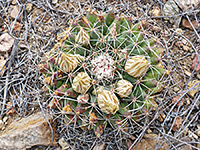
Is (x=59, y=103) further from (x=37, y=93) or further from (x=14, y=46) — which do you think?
(x=14, y=46)

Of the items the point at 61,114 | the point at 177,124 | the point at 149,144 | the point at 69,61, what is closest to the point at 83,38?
the point at 69,61

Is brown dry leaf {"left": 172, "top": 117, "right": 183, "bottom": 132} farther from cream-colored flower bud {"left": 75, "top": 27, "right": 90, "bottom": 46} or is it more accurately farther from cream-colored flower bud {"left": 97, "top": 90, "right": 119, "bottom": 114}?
cream-colored flower bud {"left": 75, "top": 27, "right": 90, "bottom": 46}

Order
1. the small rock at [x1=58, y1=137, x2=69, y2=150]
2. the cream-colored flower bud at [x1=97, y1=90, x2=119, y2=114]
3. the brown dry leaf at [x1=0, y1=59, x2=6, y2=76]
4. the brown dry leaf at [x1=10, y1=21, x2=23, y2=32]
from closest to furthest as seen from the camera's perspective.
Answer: the cream-colored flower bud at [x1=97, y1=90, x2=119, y2=114], the small rock at [x1=58, y1=137, x2=69, y2=150], the brown dry leaf at [x1=0, y1=59, x2=6, y2=76], the brown dry leaf at [x1=10, y1=21, x2=23, y2=32]

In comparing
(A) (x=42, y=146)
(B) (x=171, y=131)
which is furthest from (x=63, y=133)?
(B) (x=171, y=131)

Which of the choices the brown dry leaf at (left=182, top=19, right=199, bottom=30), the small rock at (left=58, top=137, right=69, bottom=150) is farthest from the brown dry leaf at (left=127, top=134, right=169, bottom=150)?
the brown dry leaf at (left=182, top=19, right=199, bottom=30)

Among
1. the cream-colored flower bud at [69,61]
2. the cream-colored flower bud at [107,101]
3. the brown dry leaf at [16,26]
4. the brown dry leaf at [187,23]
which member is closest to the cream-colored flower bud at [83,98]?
the cream-colored flower bud at [107,101]

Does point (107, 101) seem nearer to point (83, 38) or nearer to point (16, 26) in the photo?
point (83, 38)

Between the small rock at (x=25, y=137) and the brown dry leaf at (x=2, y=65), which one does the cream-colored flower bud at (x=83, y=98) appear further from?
the brown dry leaf at (x=2, y=65)
